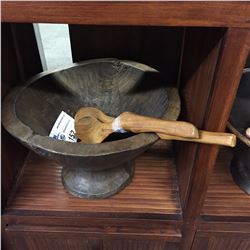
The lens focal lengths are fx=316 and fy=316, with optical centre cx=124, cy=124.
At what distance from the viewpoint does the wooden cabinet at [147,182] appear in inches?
23.0

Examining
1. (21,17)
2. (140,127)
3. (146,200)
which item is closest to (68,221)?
(146,200)

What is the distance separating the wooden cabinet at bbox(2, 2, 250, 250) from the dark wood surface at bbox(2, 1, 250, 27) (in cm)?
6

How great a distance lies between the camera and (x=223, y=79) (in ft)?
1.55

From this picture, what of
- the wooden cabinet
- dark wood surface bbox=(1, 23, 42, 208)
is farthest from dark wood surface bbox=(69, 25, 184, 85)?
dark wood surface bbox=(1, 23, 42, 208)

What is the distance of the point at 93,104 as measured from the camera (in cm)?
77

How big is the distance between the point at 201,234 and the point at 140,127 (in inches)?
12.4

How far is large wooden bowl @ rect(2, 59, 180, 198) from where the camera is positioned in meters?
0.54

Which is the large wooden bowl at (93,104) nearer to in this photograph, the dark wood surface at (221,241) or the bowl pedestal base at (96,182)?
the bowl pedestal base at (96,182)

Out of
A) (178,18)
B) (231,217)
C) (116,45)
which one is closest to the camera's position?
(178,18)

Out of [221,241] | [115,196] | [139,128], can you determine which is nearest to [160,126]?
[139,128]

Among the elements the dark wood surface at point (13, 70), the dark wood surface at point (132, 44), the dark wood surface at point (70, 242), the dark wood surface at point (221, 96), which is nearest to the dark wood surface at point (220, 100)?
the dark wood surface at point (221, 96)

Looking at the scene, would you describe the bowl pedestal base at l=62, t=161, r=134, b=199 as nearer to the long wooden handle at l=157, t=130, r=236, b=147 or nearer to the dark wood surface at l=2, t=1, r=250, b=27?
the long wooden handle at l=157, t=130, r=236, b=147

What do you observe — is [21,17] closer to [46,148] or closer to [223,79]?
[46,148]

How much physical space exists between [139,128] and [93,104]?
0.80 feet
